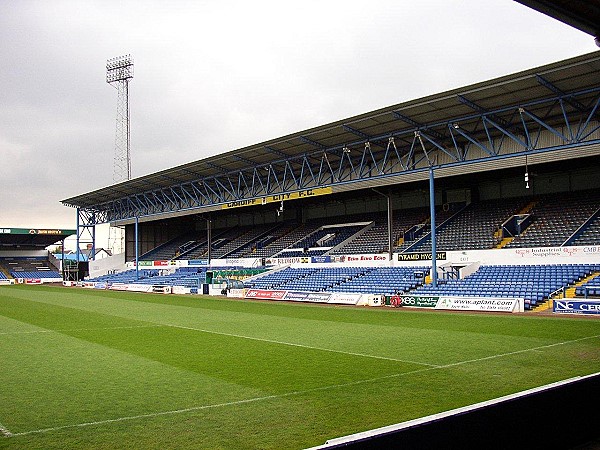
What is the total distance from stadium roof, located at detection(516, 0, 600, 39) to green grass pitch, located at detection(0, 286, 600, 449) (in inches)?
231

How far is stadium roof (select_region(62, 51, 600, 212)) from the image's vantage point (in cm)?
2346

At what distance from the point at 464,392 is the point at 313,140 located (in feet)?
89.7

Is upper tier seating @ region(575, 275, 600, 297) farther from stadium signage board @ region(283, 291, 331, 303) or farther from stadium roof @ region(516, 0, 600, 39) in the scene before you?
stadium roof @ region(516, 0, 600, 39)

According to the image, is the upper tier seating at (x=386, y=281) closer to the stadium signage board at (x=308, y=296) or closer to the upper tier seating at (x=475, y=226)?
the stadium signage board at (x=308, y=296)

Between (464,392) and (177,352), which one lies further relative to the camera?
(177,352)

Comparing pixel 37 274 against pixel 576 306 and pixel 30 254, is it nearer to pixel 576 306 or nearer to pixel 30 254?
pixel 30 254

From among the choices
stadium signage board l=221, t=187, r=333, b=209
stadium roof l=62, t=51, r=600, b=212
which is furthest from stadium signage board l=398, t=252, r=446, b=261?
stadium roof l=62, t=51, r=600, b=212

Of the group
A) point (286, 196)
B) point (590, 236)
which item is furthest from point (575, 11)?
point (286, 196)

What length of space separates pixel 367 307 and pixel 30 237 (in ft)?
202

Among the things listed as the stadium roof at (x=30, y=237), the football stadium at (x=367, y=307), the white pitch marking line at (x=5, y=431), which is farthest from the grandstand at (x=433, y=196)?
the white pitch marking line at (x=5, y=431)

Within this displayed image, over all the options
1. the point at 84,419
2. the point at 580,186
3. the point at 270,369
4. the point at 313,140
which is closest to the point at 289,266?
the point at 313,140

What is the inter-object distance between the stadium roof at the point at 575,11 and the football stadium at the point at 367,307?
3cm

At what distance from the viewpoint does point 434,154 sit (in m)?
35.4

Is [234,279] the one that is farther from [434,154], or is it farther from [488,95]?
[488,95]
